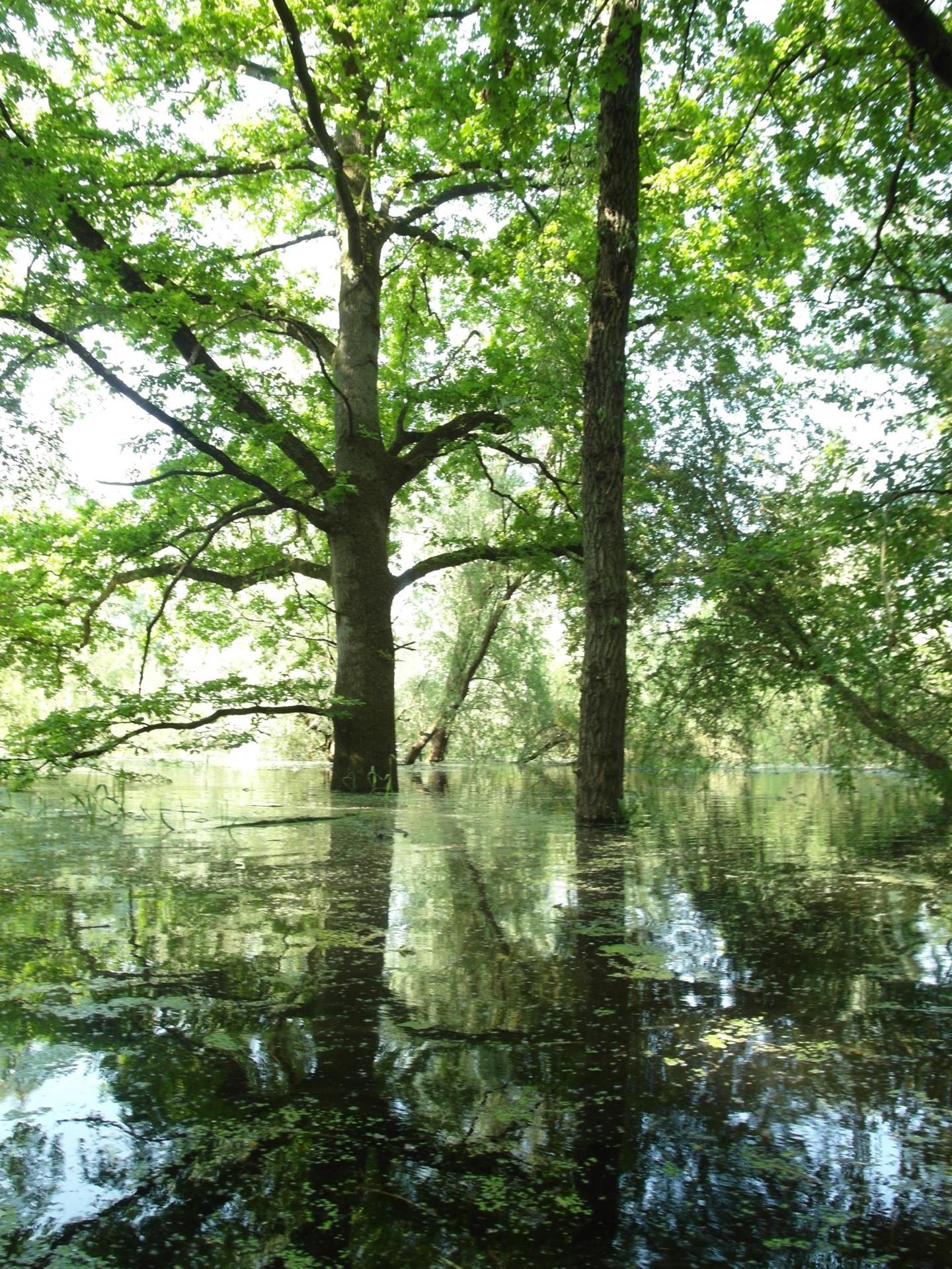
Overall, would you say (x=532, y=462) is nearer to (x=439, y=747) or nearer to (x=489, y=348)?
(x=489, y=348)

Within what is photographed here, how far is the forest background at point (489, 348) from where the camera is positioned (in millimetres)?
7520

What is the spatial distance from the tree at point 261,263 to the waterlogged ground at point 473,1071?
17.5 feet

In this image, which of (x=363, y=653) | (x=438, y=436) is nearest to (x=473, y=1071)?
(x=363, y=653)

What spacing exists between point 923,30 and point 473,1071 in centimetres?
518

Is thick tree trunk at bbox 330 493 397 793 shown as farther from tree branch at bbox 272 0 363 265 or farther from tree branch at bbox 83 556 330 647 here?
tree branch at bbox 272 0 363 265

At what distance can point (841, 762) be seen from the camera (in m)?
8.37

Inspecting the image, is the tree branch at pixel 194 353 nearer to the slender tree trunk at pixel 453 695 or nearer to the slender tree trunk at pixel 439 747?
the slender tree trunk at pixel 453 695

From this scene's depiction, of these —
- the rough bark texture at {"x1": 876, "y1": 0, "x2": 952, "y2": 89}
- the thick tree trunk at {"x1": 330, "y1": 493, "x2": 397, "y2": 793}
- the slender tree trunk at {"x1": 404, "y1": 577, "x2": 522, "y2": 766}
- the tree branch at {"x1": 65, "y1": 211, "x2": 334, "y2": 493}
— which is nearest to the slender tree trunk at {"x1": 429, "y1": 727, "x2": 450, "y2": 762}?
the slender tree trunk at {"x1": 404, "y1": 577, "x2": 522, "y2": 766}

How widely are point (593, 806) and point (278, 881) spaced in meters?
3.47

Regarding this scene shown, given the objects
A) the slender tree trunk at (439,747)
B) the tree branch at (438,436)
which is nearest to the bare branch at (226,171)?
the tree branch at (438,436)

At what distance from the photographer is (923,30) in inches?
185

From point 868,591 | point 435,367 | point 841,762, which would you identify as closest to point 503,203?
point 435,367

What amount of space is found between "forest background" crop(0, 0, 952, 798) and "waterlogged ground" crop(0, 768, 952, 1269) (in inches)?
168

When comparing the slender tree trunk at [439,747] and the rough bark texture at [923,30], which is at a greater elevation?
the rough bark texture at [923,30]
